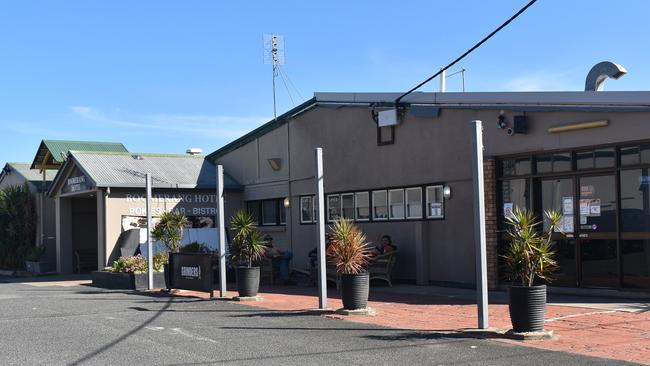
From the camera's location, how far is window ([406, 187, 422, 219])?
1734 centimetres

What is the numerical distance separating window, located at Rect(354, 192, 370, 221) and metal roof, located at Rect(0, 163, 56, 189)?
51.2ft

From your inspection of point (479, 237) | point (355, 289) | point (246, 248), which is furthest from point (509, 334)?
point (246, 248)

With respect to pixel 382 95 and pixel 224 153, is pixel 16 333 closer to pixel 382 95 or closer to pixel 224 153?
pixel 382 95

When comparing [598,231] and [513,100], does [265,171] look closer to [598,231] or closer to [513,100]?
[513,100]

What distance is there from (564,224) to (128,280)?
11212 millimetres

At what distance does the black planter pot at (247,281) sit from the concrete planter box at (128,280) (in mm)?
4542

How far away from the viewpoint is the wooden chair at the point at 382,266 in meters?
16.9

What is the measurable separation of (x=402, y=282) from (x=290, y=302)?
13.0 feet

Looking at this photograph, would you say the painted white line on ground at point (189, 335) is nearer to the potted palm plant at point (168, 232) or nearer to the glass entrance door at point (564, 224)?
the glass entrance door at point (564, 224)

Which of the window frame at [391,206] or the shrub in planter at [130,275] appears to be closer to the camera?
the window frame at [391,206]

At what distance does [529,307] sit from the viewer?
936 cm

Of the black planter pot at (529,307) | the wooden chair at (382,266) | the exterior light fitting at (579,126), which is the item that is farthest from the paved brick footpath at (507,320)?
the exterior light fitting at (579,126)

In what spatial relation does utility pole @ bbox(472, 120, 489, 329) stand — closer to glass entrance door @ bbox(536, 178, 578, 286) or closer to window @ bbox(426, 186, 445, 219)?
glass entrance door @ bbox(536, 178, 578, 286)

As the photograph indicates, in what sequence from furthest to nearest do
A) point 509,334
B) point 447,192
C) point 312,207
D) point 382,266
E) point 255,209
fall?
point 255,209 < point 312,207 < point 382,266 < point 447,192 < point 509,334
